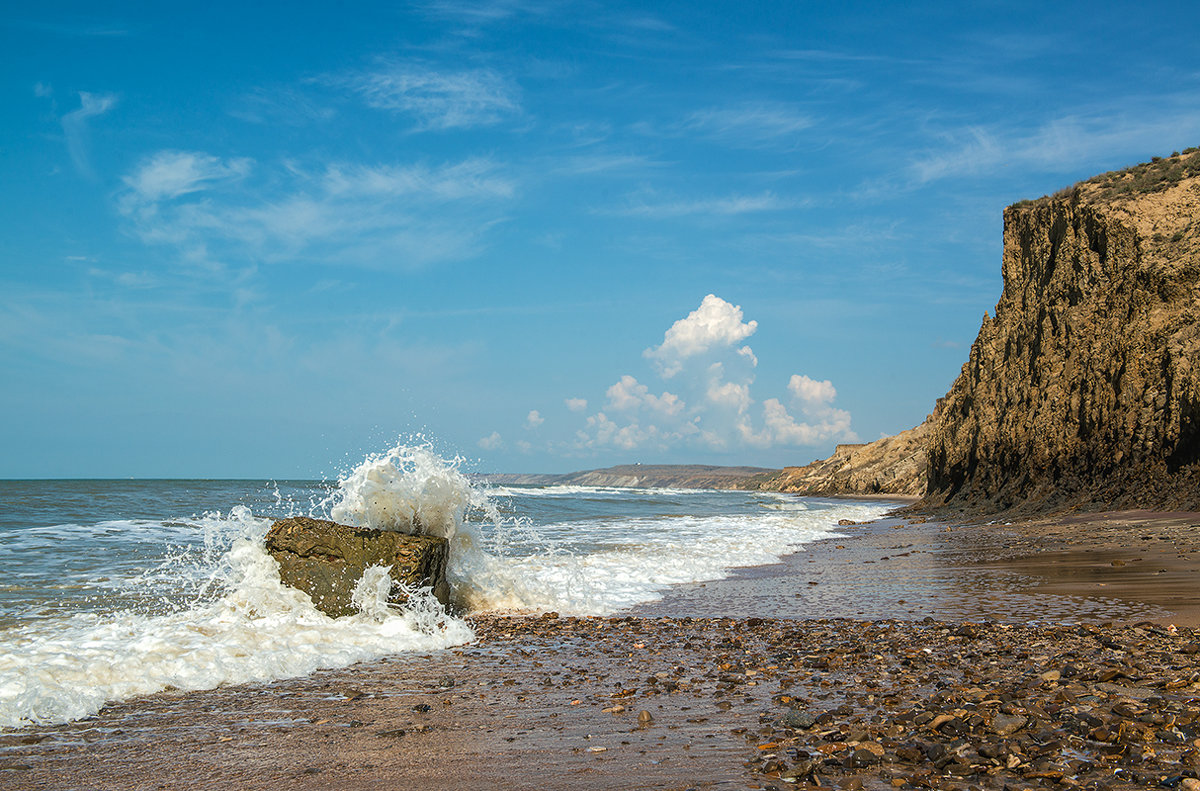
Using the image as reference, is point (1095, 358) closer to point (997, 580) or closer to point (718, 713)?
point (997, 580)

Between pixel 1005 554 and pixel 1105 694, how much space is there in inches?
403

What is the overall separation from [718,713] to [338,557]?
5.37 metres

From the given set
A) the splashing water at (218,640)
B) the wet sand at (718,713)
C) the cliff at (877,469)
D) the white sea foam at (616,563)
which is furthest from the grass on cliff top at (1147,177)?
the cliff at (877,469)

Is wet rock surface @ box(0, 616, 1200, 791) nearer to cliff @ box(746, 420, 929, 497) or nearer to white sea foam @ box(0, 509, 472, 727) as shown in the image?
white sea foam @ box(0, 509, 472, 727)

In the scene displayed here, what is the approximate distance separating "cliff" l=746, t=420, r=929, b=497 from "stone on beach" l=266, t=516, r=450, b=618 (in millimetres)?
56335

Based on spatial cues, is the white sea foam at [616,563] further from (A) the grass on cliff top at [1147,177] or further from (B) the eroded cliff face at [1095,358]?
(A) the grass on cliff top at [1147,177]

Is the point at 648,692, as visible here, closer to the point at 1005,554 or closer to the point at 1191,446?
the point at 1005,554

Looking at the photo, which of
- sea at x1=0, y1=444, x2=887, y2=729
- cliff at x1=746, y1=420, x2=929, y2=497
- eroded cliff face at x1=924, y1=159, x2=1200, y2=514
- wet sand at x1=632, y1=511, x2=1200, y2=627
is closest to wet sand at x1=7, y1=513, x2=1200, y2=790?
Answer: wet sand at x1=632, y1=511, x2=1200, y2=627

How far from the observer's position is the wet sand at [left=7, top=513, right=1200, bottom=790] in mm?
3859

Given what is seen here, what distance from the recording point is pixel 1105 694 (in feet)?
15.5

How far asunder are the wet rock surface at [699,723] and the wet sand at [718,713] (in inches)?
0.7

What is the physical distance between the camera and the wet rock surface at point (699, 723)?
3.81 metres

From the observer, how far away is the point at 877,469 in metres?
70.1

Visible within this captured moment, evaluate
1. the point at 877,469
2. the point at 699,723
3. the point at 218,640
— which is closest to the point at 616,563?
the point at 218,640
